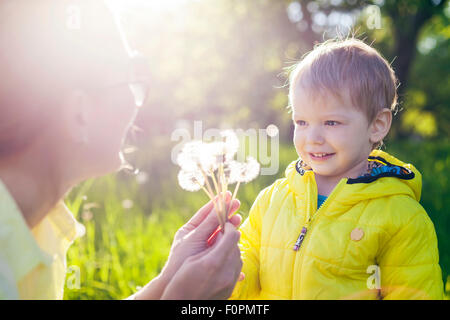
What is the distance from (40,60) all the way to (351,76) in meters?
1.17

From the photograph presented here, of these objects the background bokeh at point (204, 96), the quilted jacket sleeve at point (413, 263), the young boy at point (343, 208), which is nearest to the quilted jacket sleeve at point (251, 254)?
the young boy at point (343, 208)

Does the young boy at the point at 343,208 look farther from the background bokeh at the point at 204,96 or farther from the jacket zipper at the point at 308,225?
the background bokeh at the point at 204,96

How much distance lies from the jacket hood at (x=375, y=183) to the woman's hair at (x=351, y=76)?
0.75ft

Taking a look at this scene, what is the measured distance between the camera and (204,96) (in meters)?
13.4

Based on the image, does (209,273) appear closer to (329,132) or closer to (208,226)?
(208,226)

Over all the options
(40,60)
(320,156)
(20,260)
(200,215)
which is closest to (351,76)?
(320,156)

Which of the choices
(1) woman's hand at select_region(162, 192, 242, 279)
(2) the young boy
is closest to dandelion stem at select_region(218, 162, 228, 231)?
A: (1) woman's hand at select_region(162, 192, 242, 279)

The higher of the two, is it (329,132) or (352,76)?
(352,76)

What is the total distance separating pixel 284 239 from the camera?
5.96 ft

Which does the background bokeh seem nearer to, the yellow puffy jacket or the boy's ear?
the yellow puffy jacket

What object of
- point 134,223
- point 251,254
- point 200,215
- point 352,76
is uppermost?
point 352,76

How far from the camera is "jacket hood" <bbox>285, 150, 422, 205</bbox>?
5.69 ft

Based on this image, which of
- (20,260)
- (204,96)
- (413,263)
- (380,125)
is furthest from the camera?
(204,96)
